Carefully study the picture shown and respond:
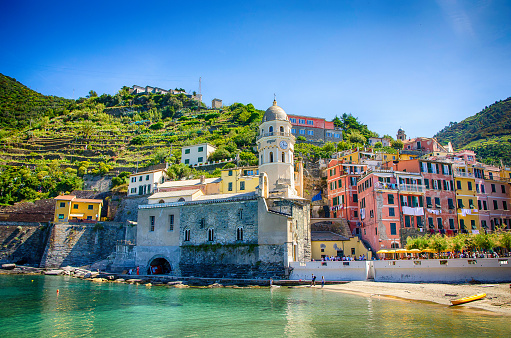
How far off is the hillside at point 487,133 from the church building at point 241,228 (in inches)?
2207

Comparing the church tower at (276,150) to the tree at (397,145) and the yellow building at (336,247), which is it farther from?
the tree at (397,145)

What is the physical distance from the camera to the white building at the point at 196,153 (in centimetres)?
6269

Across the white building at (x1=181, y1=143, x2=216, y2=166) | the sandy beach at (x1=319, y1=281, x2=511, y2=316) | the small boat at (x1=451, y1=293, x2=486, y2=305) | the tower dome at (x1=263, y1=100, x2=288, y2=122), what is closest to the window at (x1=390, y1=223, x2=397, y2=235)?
the sandy beach at (x1=319, y1=281, x2=511, y2=316)

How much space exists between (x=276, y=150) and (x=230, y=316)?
20.5 meters

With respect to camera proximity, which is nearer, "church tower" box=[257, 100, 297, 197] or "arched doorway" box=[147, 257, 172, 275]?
"church tower" box=[257, 100, 297, 197]

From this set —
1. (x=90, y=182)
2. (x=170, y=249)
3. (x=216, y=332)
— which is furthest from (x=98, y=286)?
(x=90, y=182)

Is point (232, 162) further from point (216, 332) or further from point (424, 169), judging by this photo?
point (216, 332)

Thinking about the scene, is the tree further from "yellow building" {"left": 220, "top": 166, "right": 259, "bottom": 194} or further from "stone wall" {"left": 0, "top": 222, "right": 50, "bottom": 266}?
"stone wall" {"left": 0, "top": 222, "right": 50, "bottom": 266}

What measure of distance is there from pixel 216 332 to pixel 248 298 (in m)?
9.07

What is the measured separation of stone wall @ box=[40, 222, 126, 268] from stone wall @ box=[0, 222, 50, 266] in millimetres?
2001

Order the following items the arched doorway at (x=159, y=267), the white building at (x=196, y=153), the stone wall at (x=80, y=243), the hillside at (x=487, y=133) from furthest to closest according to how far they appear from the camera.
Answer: the hillside at (x=487, y=133), the white building at (x=196, y=153), the stone wall at (x=80, y=243), the arched doorway at (x=159, y=267)

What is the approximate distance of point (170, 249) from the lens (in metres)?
38.6

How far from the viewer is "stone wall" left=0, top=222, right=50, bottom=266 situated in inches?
1781

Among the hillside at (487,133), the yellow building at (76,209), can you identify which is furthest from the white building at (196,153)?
the hillside at (487,133)
